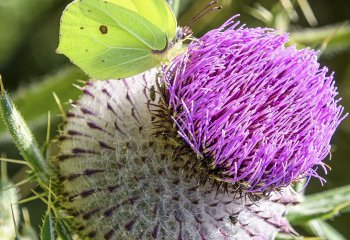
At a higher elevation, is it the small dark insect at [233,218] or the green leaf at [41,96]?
the green leaf at [41,96]

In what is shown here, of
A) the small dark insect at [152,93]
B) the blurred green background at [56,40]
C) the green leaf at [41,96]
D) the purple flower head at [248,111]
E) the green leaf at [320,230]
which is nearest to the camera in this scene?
the purple flower head at [248,111]

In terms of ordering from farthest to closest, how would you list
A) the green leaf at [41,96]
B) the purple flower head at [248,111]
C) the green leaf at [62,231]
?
the green leaf at [41,96], the green leaf at [62,231], the purple flower head at [248,111]

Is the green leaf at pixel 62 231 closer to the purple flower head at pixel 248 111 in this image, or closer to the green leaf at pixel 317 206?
the purple flower head at pixel 248 111

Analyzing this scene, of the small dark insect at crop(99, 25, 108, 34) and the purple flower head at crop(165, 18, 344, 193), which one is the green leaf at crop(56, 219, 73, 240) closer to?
the purple flower head at crop(165, 18, 344, 193)

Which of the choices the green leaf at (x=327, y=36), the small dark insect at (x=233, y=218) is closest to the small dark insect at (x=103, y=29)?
the small dark insect at (x=233, y=218)

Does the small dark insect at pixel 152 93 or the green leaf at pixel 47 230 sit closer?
the green leaf at pixel 47 230

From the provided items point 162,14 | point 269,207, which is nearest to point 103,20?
point 162,14
